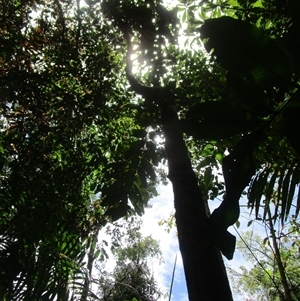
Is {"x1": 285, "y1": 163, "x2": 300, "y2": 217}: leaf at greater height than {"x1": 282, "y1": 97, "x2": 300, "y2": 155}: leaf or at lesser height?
greater

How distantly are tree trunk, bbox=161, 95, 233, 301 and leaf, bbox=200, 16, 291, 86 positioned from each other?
78 centimetres

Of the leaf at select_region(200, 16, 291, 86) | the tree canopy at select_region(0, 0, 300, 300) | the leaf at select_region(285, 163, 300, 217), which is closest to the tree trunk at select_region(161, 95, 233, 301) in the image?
the tree canopy at select_region(0, 0, 300, 300)

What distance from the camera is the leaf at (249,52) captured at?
100cm

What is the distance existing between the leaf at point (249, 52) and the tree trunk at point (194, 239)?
780 millimetres

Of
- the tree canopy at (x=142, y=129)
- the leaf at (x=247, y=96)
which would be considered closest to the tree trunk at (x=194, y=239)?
the tree canopy at (x=142, y=129)

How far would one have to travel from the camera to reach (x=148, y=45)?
15.2 ft

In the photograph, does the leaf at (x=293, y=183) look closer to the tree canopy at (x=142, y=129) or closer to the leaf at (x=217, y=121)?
the tree canopy at (x=142, y=129)

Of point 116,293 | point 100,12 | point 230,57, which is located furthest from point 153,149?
point 116,293

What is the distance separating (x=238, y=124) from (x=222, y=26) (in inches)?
14.8

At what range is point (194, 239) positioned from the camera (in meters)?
1.42

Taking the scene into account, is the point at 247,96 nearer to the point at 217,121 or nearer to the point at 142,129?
the point at 217,121

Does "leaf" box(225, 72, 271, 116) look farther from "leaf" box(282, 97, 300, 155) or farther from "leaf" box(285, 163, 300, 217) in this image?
"leaf" box(285, 163, 300, 217)

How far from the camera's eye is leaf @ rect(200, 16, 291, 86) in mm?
1002

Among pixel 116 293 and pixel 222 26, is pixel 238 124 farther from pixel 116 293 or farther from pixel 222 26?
pixel 116 293
